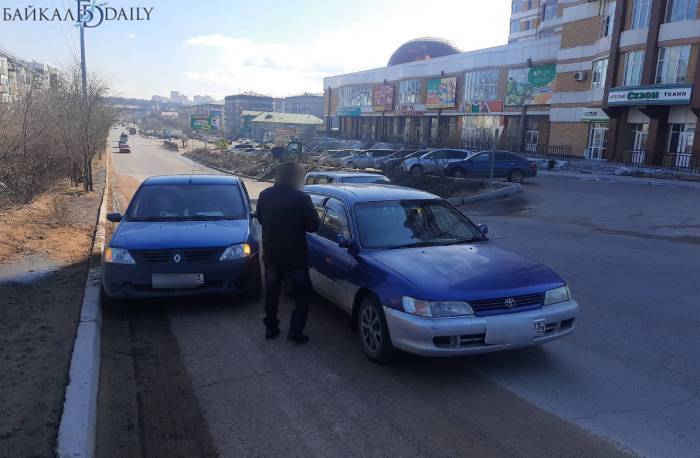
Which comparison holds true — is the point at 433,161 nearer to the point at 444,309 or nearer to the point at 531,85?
the point at 444,309

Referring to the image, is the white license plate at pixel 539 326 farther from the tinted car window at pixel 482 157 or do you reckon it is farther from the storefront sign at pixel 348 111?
the storefront sign at pixel 348 111

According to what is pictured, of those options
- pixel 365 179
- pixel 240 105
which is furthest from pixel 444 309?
pixel 240 105

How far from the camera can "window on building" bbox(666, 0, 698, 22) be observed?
27469 millimetres

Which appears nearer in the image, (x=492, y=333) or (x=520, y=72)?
(x=492, y=333)

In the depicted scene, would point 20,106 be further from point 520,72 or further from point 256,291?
point 520,72

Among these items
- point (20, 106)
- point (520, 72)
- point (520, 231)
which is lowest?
point (520, 231)

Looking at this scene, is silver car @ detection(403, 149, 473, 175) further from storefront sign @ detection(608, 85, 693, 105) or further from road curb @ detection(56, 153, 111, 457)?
road curb @ detection(56, 153, 111, 457)

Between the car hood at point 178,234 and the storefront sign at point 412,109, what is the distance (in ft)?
183

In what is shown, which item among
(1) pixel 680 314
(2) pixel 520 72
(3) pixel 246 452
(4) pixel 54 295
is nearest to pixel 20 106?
(4) pixel 54 295

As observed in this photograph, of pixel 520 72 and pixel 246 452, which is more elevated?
pixel 520 72

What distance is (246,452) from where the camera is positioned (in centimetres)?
333

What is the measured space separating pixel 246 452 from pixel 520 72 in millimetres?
48333

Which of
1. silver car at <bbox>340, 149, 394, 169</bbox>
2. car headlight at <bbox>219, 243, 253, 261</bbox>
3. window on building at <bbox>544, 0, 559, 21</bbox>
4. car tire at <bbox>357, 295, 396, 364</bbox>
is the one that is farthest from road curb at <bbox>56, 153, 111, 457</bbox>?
window on building at <bbox>544, 0, 559, 21</bbox>

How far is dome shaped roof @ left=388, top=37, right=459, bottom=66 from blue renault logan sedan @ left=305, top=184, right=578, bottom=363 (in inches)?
2892
